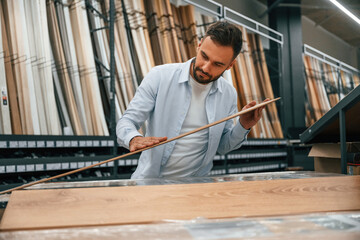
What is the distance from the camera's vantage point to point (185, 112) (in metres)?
1.78

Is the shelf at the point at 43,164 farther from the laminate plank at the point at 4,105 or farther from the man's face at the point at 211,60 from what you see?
the man's face at the point at 211,60

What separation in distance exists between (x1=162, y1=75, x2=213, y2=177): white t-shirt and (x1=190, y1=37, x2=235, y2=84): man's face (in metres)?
0.15

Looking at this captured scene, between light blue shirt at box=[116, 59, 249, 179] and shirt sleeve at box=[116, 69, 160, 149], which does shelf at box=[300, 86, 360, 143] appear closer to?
light blue shirt at box=[116, 59, 249, 179]

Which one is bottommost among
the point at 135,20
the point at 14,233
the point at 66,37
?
the point at 14,233

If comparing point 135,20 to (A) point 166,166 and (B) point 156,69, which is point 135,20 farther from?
(A) point 166,166

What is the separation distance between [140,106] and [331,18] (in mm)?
8302

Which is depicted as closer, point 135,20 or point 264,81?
point 135,20

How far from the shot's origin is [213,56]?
1.61 m

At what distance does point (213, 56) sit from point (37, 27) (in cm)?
182

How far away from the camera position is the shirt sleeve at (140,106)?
1617mm

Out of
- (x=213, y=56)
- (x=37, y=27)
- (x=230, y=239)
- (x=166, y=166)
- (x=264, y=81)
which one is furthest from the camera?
(x=264, y=81)

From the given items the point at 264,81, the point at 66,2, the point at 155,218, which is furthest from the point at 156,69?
the point at 264,81

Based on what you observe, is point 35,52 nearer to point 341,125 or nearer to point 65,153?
point 65,153

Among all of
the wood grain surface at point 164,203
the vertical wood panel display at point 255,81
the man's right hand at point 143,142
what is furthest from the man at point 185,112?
the vertical wood panel display at point 255,81
